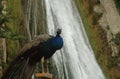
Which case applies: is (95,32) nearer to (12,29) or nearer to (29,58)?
(12,29)

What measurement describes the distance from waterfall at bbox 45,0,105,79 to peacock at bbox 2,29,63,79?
3.60 m

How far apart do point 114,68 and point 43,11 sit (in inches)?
103

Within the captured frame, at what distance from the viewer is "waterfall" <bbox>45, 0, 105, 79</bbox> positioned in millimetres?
11031

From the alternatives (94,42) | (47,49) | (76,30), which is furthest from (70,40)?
(47,49)

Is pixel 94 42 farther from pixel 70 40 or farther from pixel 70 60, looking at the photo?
pixel 70 60

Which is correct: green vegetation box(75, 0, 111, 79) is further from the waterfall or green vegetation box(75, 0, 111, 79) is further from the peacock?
the peacock

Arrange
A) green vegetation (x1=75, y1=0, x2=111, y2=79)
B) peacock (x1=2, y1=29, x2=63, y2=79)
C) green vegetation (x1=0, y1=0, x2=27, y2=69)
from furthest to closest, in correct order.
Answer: green vegetation (x1=75, y1=0, x2=111, y2=79), green vegetation (x1=0, y1=0, x2=27, y2=69), peacock (x1=2, y1=29, x2=63, y2=79)

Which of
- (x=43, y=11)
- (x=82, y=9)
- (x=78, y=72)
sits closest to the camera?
(x=78, y=72)

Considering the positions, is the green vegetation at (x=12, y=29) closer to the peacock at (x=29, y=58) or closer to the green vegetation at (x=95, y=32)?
the peacock at (x=29, y=58)

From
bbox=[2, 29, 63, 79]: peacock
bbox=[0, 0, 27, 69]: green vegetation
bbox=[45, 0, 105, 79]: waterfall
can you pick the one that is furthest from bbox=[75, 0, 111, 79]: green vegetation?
bbox=[2, 29, 63, 79]: peacock

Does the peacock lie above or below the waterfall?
below

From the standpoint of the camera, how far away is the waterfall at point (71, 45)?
11.0m

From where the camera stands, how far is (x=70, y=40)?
12.2 metres

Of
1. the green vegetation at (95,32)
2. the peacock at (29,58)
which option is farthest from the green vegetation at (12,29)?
the green vegetation at (95,32)
